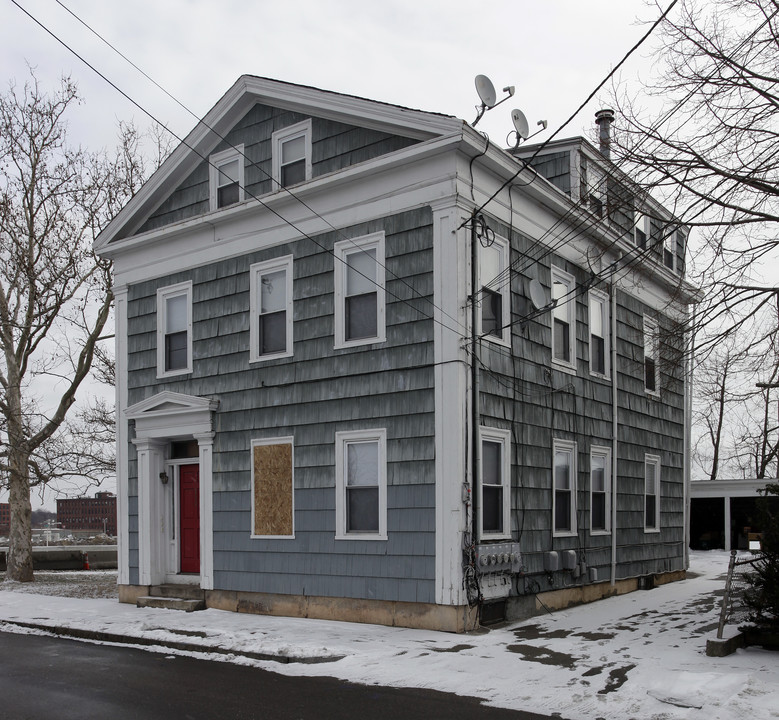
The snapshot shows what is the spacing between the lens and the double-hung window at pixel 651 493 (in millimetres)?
18203

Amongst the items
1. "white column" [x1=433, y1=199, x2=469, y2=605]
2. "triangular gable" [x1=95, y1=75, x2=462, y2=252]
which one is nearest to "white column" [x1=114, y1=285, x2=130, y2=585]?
"triangular gable" [x1=95, y1=75, x2=462, y2=252]

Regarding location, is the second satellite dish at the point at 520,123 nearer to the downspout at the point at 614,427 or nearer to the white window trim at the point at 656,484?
the downspout at the point at 614,427

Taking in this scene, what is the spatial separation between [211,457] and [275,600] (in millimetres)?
2791

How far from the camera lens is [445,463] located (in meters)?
11.8

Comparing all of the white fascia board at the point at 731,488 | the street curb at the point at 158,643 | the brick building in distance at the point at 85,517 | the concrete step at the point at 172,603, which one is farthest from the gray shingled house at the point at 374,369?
the brick building in distance at the point at 85,517

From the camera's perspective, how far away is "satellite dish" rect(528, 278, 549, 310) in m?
13.6

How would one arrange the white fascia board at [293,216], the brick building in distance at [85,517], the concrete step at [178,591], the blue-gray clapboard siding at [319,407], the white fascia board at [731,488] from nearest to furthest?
the blue-gray clapboard siding at [319,407] < the white fascia board at [293,216] < the concrete step at [178,591] < the white fascia board at [731,488] < the brick building in distance at [85,517]

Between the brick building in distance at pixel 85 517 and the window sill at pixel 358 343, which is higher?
the window sill at pixel 358 343

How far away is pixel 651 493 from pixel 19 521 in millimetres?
15611

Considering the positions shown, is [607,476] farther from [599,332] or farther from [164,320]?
[164,320]

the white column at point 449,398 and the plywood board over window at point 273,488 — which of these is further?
the plywood board over window at point 273,488

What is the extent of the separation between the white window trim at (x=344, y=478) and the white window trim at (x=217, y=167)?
16.5ft

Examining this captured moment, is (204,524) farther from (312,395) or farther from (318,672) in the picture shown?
(318,672)

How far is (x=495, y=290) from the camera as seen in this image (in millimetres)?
13117
